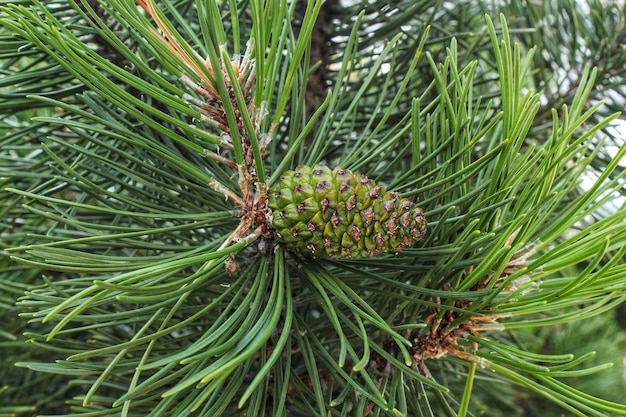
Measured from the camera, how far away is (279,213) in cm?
38

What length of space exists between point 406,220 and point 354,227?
0.03 m

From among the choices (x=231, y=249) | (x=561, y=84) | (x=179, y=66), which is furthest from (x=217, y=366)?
(x=561, y=84)

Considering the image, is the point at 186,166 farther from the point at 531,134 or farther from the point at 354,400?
the point at 531,134

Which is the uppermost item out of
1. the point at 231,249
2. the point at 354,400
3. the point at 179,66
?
the point at 179,66

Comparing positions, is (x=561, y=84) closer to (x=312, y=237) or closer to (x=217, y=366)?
(x=312, y=237)

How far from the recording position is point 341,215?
1.21 feet

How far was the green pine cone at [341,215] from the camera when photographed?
370 mm

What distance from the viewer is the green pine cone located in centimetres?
37

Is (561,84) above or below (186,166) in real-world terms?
above

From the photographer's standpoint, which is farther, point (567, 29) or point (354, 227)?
point (567, 29)

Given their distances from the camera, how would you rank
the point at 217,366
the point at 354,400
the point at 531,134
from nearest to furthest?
the point at 217,366
the point at 354,400
the point at 531,134

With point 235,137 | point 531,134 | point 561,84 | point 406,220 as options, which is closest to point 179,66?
point 235,137

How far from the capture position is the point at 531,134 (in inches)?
27.6

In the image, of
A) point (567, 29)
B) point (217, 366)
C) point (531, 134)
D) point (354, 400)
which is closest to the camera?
point (217, 366)
